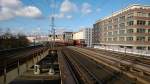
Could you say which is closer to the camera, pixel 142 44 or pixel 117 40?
pixel 142 44

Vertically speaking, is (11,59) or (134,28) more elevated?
(134,28)

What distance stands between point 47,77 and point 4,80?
14.9 metres

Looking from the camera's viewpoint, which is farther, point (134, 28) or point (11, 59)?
point (134, 28)

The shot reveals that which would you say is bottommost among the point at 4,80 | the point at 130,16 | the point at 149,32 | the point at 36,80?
the point at 36,80

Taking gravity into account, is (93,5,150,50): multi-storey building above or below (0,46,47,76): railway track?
above

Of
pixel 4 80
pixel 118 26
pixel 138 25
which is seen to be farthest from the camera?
pixel 118 26

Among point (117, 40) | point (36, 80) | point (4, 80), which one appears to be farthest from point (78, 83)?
point (117, 40)

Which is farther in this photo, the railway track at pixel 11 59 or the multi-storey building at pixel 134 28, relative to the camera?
the multi-storey building at pixel 134 28

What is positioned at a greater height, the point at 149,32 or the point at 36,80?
the point at 149,32

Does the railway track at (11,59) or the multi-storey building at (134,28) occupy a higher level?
the multi-storey building at (134,28)

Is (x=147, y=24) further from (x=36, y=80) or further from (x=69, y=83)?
(x=69, y=83)

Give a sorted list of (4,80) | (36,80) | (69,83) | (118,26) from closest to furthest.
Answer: (4,80) → (69,83) → (36,80) → (118,26)

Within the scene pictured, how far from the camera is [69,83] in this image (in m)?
19.9

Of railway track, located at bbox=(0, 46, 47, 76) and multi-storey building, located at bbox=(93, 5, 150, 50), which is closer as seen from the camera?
railway track, located at bbox=(0, 46, 47, 76)
